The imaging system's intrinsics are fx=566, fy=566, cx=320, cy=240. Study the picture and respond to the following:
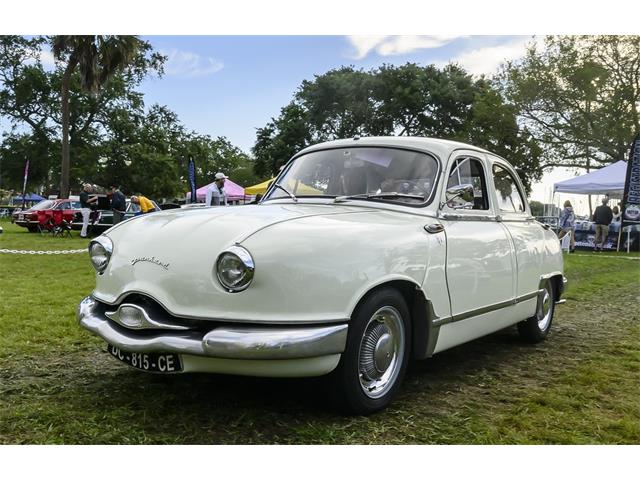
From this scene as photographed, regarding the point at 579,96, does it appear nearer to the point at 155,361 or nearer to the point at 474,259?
the point at 474,259

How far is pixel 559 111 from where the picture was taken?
26109 mm

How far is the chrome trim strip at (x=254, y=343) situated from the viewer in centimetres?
257

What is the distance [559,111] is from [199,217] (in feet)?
86.7

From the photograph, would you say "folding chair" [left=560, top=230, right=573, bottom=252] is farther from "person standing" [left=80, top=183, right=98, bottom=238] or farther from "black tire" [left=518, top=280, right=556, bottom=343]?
"person standing" [left=80, top=183, right=98, bottom=238]

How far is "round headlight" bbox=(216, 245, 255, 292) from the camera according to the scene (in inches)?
104

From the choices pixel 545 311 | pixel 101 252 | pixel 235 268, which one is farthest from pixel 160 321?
pixel 545 311

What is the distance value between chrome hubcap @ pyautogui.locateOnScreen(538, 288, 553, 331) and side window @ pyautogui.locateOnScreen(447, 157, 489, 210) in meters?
1.28

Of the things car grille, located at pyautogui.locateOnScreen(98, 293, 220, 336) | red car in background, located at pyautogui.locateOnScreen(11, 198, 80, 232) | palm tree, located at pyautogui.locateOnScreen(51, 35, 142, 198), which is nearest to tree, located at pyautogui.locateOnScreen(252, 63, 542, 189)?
palm tree, located at pyautogui.locateOnScreen(51, 35, 142, 198)

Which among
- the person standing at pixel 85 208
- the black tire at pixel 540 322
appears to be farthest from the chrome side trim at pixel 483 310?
the person standing at pixel 85 208

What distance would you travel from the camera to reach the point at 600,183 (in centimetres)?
1770

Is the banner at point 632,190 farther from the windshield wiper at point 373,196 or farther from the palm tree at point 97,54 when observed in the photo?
the palm tree at point 97,54

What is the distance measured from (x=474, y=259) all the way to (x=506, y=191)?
130 centimetres

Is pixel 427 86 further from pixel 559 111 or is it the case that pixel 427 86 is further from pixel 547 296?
pixel 547 296

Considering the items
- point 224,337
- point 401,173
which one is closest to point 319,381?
point 224,337
